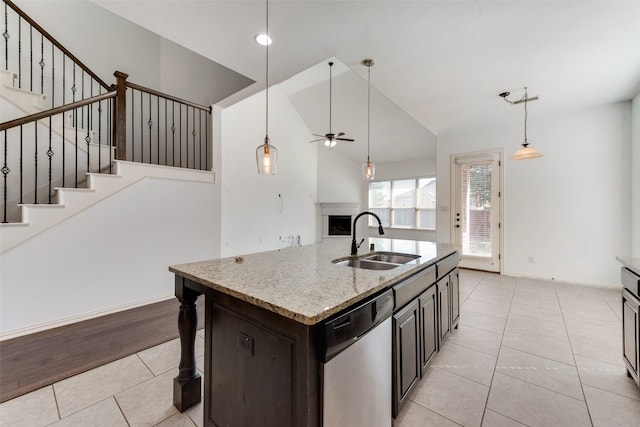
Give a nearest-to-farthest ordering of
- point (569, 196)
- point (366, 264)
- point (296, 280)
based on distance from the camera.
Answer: point (296, 280)
point (366, 264)
point (569, 196)

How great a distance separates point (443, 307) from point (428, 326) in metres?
0.40

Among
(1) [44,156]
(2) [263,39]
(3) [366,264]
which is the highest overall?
(2) [263,39]

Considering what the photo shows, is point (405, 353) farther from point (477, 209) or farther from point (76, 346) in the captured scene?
point (477, 209)

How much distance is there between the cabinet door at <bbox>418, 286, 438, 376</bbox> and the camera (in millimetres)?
1728

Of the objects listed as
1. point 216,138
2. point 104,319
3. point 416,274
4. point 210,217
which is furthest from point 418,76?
point 104,319

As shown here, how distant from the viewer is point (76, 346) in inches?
91.3

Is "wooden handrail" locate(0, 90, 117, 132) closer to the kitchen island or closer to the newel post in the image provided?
the newel post

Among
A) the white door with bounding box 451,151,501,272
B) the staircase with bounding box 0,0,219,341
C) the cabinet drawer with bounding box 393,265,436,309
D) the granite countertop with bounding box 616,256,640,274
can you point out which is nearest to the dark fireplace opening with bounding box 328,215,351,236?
the white door with bounding box 451,151,501,272

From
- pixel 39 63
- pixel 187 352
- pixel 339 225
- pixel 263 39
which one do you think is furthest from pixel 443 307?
pixel 39 63

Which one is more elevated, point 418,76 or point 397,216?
point 418,76

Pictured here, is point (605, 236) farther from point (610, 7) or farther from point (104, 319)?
point (104, 319)

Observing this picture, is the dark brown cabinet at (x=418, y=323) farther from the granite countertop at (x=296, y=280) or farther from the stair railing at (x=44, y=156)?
the stair railing at (x=44, y=156)

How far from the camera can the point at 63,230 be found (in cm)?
276

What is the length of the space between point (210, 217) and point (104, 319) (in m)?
1.80
